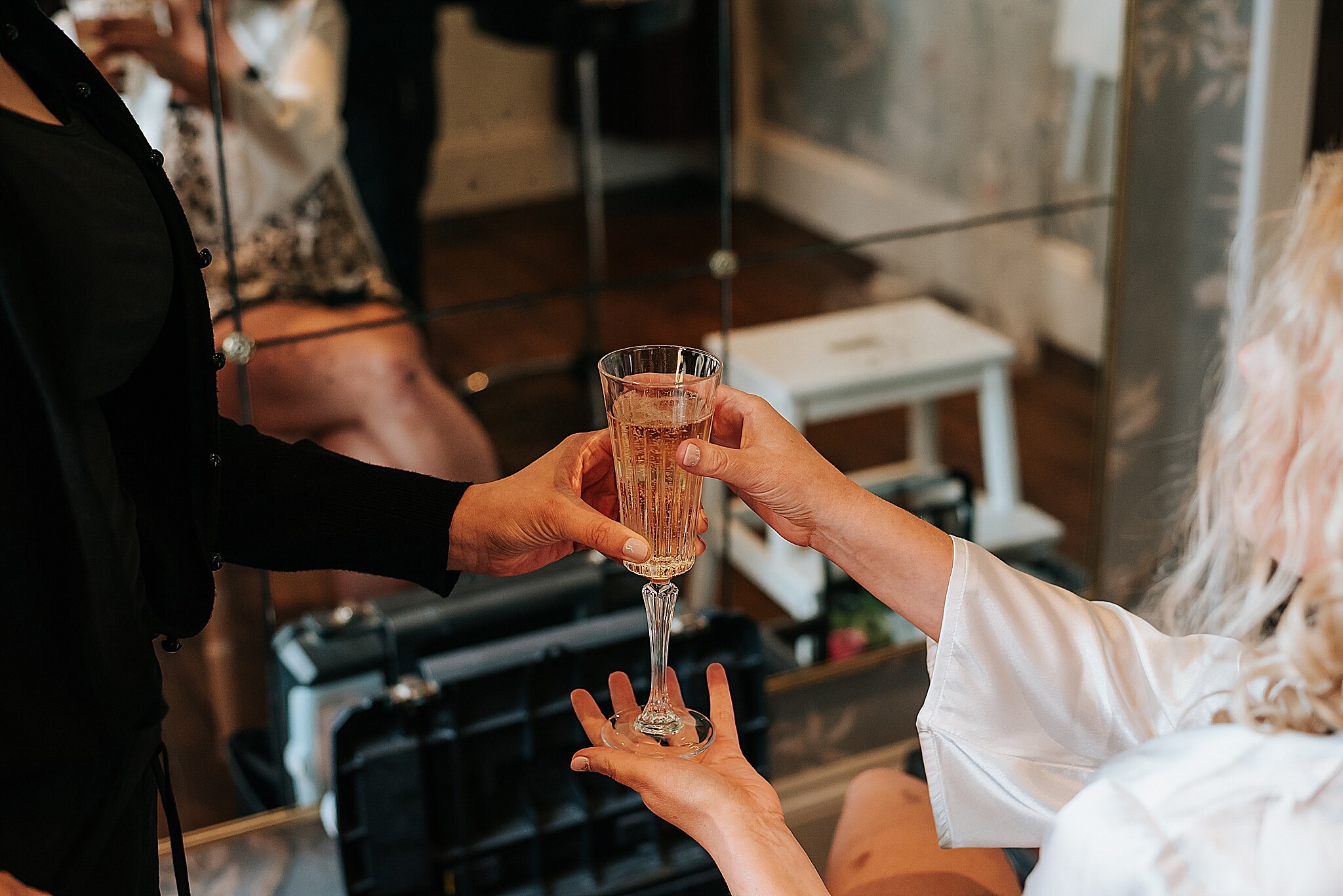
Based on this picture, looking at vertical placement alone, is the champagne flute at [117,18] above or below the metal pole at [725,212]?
above

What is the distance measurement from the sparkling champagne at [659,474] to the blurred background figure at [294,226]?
2.73 feet

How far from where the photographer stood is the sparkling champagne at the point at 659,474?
3.51 feet

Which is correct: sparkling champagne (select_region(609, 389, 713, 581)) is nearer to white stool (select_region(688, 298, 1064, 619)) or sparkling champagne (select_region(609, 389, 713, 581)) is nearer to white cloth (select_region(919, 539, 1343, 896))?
white cloth (select_region(919, 539, 1343, 896))

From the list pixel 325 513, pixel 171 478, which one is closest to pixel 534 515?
pixel 325 513

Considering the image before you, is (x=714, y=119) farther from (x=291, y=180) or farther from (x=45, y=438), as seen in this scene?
(x=45, y=438)

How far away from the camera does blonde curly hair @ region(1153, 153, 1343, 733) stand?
37.0 inches

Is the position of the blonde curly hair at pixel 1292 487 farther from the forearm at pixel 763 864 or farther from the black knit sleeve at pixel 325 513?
the black knit sleeve at pixel 325 513

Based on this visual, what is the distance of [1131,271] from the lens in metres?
2.28

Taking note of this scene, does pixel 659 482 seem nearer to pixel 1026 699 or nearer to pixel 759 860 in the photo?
pixel 759 860

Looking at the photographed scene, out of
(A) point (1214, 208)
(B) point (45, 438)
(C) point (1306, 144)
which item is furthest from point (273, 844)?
(C) point (1306, 144)

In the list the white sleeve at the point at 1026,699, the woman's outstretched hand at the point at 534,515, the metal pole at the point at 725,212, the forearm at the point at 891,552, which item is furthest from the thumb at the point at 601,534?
the metal pole at the point at 725,212

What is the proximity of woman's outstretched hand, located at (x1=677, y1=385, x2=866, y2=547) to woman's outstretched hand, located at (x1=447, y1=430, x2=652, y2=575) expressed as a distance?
0.41 ft

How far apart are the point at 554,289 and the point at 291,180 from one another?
1.37 feet

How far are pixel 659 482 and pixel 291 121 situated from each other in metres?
1.07
